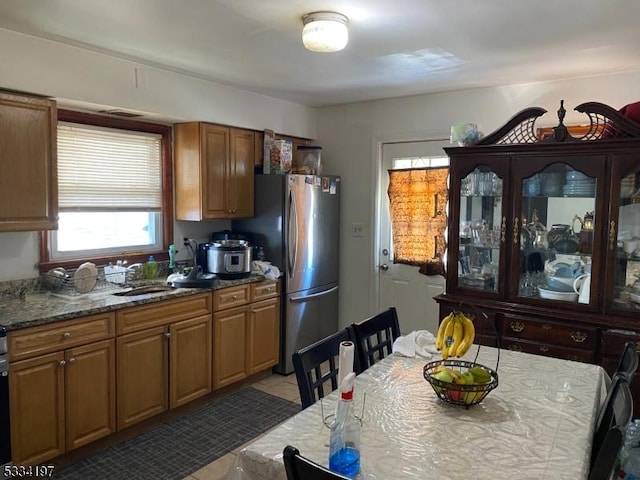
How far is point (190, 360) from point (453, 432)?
2.21 metres

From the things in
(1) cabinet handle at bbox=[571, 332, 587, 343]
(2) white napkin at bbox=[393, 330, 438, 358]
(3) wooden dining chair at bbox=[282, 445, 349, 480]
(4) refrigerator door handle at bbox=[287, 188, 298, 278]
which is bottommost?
(1) cabinet handle at bbox=[571, 332, 587, 343]

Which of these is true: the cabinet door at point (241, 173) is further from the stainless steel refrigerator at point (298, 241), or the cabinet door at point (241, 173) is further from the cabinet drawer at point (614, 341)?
the cabinet drawer at point (614, 341)

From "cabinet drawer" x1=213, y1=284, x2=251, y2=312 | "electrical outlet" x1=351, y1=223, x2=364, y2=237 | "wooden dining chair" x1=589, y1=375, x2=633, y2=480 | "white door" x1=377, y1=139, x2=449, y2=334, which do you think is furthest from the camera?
"electrical outlet" x1=351, y1=223, x2=364, y2=237

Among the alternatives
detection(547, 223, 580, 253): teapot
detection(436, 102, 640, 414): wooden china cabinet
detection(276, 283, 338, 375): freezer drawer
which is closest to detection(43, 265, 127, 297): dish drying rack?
detection(276, 283, 338, 375): freezer drawer

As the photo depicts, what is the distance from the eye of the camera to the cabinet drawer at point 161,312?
286 centimetres

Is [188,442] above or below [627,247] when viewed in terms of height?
below

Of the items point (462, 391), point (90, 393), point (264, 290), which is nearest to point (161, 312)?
point (90, 393)

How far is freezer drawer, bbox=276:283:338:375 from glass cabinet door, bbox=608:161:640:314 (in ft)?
7.55

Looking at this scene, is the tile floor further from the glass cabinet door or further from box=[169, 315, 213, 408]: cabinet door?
the glass cabinet door

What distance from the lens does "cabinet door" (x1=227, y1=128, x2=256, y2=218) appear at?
3928mm

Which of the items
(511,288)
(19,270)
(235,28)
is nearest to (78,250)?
(19,270)

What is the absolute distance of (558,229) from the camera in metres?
3.14

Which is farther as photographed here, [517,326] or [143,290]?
[143,290]

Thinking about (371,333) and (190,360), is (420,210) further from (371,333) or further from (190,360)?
(190,360)
